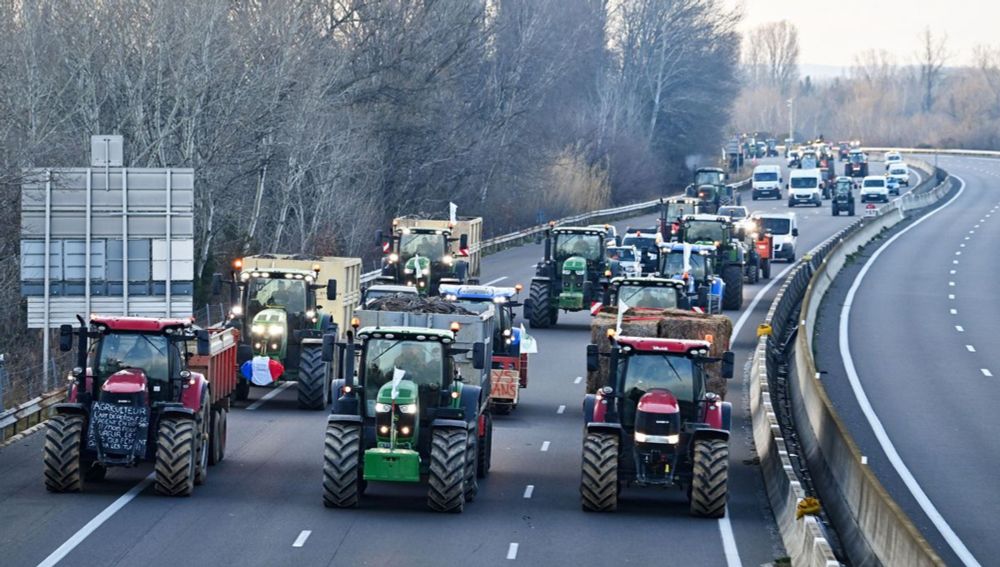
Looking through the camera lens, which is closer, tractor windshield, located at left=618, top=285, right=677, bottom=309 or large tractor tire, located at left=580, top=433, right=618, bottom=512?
large tractor tire, located at left=580, top=433, right=618, bottom=512

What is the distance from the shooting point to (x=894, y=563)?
17.8 m

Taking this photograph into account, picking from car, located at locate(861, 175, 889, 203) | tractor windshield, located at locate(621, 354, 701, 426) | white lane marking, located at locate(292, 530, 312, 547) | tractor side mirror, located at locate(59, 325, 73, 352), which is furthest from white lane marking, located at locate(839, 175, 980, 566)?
car, located at locate(861, 175, 889, 203)

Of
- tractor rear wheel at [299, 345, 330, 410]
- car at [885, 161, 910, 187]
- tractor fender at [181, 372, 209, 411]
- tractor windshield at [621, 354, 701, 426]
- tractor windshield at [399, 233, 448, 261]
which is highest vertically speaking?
car at [885, 161, 910, 187]

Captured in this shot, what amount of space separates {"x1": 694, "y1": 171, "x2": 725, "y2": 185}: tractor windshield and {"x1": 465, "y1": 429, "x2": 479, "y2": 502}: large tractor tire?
68116mm

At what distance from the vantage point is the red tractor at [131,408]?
883 inches

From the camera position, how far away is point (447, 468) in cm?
2186

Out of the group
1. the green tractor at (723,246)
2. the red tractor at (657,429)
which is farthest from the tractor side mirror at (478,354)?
the green tractor at (723,246)

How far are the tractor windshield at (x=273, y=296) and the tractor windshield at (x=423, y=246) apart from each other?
43.8 ft

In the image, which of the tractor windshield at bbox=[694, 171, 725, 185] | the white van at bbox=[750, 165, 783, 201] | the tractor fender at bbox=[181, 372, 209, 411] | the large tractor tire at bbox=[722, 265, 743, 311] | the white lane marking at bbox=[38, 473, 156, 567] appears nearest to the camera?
the white lane marking at bbox=[38, 473, 156, 567]

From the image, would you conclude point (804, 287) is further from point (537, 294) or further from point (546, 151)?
point (546, 151)

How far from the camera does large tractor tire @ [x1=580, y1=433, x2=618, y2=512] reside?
22.1 meters

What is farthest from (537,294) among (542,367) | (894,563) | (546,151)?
(546,151)

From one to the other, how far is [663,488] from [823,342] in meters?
24.3

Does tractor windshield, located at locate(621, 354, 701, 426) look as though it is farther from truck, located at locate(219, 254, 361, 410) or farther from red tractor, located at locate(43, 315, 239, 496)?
truck, located at locate(219, 254, 361, 410)
